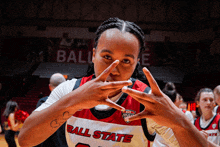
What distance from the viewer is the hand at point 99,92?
0.96 m

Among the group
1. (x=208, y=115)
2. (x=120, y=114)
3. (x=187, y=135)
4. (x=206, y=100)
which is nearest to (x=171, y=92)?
(x=206, y=100)

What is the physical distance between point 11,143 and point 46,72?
8953 millimetres

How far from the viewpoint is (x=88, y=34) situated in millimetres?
15562

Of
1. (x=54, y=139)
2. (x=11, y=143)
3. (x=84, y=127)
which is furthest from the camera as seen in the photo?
(x=11, y=143)

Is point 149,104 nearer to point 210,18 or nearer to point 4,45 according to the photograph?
point 210,18

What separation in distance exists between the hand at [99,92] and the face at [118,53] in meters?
0.18

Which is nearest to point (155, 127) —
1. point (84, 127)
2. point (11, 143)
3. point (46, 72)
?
point (84, 127)

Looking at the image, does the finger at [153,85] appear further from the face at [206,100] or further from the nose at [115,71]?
the face at [206,100]

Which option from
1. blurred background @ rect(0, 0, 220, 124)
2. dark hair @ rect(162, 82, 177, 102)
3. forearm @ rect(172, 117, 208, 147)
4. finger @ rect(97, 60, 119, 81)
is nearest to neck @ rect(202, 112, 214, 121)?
dark hair @ rect(162, 82, 177, 102)

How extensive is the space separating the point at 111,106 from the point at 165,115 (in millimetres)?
278

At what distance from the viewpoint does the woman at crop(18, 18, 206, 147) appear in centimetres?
98

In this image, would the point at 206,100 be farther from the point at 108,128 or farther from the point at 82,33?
the point at 82,33

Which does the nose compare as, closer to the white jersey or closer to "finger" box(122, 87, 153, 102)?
"finger" box(122, 87, 153, 102)

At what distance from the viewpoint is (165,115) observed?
98 cm
